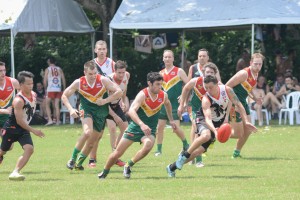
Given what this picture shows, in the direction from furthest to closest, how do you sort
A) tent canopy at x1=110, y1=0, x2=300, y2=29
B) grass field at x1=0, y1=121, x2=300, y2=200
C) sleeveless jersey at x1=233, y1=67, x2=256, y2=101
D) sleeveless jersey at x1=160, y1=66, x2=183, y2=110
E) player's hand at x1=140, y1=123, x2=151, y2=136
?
tent canopy at x1=110, y1=0, x2=300, y2=29, sleeveless jersey at x1=160, y1=66, x2=183, y2=110, sleeveless jersey at x1=233, y1=67, x2=256, y2=101, player's hand at x1=140, y1=123, x2=151, y2=136, grass field at x1=0, y1=121, x2=300, y2=200

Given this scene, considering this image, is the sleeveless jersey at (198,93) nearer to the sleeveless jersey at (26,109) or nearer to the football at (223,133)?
the football at (223,133)

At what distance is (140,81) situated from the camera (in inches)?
1229

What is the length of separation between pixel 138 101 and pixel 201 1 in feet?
43.5

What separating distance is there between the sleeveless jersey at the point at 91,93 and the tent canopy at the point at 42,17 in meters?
12.1

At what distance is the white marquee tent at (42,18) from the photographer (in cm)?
2672

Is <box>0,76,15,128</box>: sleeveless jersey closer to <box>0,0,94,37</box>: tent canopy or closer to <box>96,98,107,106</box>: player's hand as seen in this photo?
<box>96,98,107,106</box>: player's hand

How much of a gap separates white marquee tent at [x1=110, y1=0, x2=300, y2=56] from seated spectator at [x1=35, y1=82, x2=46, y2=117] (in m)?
4.16

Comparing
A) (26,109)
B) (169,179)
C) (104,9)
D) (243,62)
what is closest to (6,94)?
(26,109)

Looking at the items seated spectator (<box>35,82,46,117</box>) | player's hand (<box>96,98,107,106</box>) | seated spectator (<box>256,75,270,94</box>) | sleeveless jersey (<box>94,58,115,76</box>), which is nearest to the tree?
seated spectator (<box>35,82,46,117</box>)

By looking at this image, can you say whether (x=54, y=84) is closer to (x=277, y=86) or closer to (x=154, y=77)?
(x=277, y=86)

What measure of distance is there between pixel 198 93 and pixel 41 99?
14023mm

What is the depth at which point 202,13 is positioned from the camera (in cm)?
2552

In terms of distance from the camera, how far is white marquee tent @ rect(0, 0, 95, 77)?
87.7 ft

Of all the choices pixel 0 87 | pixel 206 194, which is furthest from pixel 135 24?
pixel 206 194
